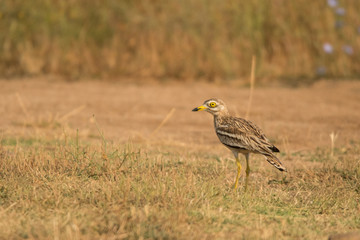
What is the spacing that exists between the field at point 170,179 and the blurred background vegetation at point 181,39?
104 inches

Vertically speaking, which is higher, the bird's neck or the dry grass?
the bird's neck

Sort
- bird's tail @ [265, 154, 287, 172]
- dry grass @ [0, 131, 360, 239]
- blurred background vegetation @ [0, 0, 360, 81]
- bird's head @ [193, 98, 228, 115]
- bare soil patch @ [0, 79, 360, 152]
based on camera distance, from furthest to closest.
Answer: blurred background vegetation @ [0, 0, 360, 81], bare soil patch @ [0, 79, 360, 152], bird's head @ [193, 98, 228, 115], bird's tail @ [265, 154, 287, 172], dry grass @ [0, 131, 360, 239]

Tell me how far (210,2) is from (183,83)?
6.88ft

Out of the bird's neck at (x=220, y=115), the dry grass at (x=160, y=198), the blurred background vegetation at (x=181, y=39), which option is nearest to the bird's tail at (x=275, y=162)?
the dry grass at (x=160, y=198)

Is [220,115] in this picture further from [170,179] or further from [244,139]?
[170,179]

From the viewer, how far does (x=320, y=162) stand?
295 inches

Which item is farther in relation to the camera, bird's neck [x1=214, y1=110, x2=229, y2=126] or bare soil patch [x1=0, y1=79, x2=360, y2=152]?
bare soil patch [x1=0, y1=79, x2=360, y2=152]

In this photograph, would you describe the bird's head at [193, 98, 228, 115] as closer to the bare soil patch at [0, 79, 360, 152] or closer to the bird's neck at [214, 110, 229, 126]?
the bird's neck at [214, 110, 229, 126]

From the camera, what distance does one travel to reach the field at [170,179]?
472 centimetres

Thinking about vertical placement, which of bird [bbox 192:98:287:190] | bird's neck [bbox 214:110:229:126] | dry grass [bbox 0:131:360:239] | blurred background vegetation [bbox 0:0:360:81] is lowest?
dry grass [bbox 0:131:360:239]

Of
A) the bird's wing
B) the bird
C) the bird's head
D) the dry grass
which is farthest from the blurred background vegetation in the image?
the bird's wing

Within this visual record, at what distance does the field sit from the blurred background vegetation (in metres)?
2.64

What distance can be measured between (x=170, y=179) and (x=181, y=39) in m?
8.09

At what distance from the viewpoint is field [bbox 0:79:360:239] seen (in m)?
4.72
